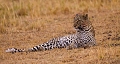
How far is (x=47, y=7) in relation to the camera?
54.8 feet

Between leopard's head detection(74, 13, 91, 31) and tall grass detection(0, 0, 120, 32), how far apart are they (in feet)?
15.7

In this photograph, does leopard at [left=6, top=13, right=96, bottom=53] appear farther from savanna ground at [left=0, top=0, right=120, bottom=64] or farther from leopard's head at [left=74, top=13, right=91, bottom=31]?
savanna ground at [left=0, top=0, right=120, bottom=64]

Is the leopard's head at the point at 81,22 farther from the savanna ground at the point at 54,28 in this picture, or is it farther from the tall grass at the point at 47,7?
the tall grass at the point at 47,7

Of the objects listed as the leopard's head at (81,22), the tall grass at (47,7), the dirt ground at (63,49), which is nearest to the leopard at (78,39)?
the leopard's head at (81,22)

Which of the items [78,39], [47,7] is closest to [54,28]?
[47,7]

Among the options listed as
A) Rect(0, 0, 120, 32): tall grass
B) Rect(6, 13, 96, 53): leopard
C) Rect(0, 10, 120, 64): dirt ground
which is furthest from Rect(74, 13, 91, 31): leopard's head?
Rect(0, 0, 120, 32): tall grass

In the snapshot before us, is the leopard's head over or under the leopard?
over

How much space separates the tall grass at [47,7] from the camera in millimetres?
15891

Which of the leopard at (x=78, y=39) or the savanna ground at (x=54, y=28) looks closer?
the savanna ground at (x=54, y=28)

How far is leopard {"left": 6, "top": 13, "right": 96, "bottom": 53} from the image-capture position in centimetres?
1049

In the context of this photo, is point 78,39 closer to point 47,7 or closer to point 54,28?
point 54,28

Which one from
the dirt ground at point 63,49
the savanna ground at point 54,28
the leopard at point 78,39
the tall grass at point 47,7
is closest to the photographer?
the dirt ground at point 63,49

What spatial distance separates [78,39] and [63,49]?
0.43 m

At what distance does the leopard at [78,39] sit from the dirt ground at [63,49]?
0.76 feet
